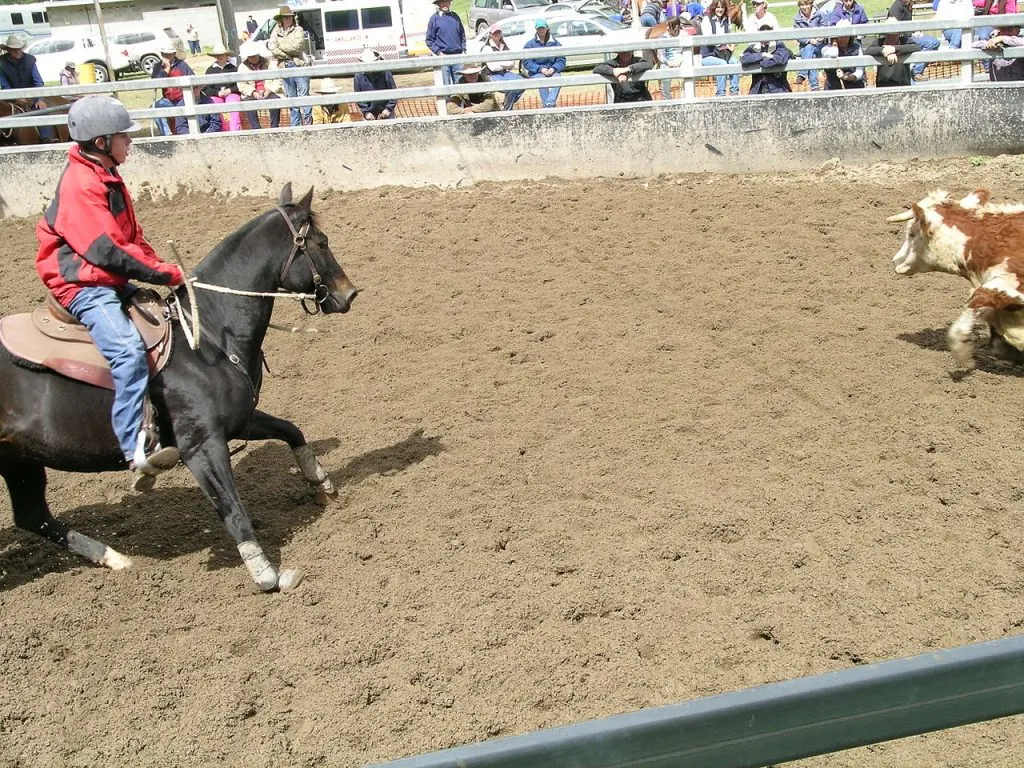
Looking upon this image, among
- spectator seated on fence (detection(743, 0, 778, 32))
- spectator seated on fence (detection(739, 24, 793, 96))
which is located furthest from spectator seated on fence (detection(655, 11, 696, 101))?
spectator seated on fence (detection(739, 24, 793, 96))

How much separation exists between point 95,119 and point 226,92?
10.5 metres

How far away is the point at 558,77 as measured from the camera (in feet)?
43.1

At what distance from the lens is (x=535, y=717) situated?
4.54 meters

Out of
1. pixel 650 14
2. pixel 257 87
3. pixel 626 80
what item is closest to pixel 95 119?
pixel 626 80

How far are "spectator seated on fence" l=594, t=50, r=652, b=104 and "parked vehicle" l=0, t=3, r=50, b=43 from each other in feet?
117

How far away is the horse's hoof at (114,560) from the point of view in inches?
242

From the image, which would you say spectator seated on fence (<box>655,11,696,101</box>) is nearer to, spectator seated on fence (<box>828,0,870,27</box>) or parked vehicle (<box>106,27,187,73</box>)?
spectator seated on fence (<box>828,0,870,27</box>)

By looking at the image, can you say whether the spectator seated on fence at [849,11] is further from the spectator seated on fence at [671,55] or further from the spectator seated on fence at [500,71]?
the spectator seated on fence at [500,71]

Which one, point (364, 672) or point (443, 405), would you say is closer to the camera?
point (364, 672)

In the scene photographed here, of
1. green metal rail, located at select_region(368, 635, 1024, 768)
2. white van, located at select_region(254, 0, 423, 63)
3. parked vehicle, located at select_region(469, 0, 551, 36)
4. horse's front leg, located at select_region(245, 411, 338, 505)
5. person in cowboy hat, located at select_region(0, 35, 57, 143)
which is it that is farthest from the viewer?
white van, located at select_region(254, 0, 423, 63)

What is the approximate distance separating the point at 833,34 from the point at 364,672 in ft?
33.2

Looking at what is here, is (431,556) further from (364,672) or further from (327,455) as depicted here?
(327,455)

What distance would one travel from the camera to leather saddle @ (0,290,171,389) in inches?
227

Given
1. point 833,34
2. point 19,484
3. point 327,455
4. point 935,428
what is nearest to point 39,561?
point 19,484
